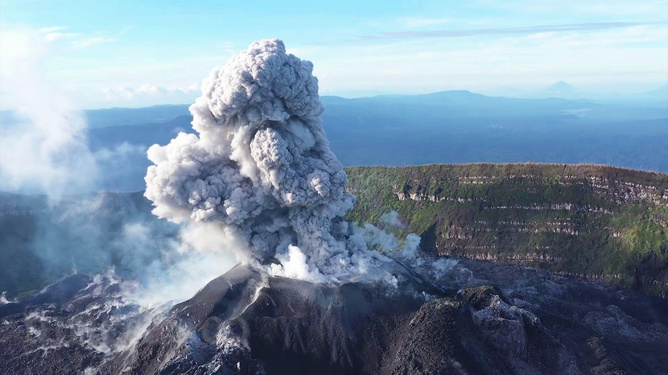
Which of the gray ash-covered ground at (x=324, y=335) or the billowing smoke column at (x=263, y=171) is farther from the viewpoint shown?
the billowing smoke column at (x=263, y=171)

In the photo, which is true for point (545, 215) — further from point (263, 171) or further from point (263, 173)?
point (263, 171)

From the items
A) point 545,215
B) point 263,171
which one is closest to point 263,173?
point 263,171

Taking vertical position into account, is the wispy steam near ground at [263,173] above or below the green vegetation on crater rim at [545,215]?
above

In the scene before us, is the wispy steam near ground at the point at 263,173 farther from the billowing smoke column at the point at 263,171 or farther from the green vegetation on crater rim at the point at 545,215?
the green vegetation on crater rim at the point at 545,215

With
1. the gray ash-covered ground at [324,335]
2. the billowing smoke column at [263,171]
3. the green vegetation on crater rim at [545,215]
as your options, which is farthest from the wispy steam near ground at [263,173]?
the green vegetation on crater rim at [545,215]

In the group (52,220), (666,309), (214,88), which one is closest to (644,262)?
(666,309)
